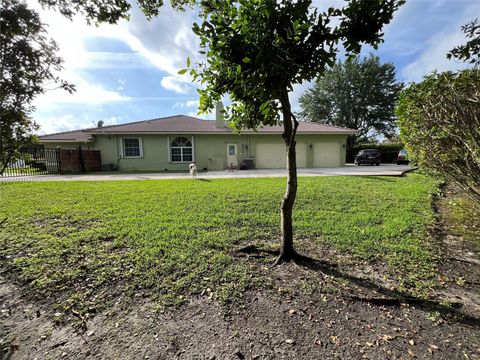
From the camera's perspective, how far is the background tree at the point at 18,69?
2.11 metres

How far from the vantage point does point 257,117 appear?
3.34m

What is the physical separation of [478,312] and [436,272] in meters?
0.75

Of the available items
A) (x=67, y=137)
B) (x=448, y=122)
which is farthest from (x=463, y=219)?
(x=67, y=137)

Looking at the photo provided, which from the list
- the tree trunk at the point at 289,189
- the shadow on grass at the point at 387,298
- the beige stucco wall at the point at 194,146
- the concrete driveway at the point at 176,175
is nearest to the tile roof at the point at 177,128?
the beige stucco wall at the point at 194,146

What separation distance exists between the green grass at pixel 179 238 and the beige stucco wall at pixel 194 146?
10030 mm

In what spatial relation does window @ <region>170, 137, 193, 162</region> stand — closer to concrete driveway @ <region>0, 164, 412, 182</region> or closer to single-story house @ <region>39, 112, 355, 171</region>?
single-story house @ <region>39, 112, 355, 171</region>

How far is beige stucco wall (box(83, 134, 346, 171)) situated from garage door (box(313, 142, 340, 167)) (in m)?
0.66

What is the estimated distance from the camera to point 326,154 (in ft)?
62.0

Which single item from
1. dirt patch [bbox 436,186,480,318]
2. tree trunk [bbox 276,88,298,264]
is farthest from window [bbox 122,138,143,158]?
dirt patch [bbox 436,186,480,318]

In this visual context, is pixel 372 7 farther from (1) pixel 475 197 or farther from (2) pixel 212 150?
(2) pixel 212 150

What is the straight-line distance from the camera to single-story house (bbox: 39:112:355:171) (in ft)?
55.5

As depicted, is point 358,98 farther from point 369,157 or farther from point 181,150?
point 181,150

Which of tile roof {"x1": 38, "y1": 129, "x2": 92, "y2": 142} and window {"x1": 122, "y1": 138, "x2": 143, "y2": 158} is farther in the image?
A: tile roof {"x1": 38, "y1": 129, "x2": 92, "y2": 142}

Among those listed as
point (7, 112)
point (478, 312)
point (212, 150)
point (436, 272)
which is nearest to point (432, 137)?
point (436, 272)
